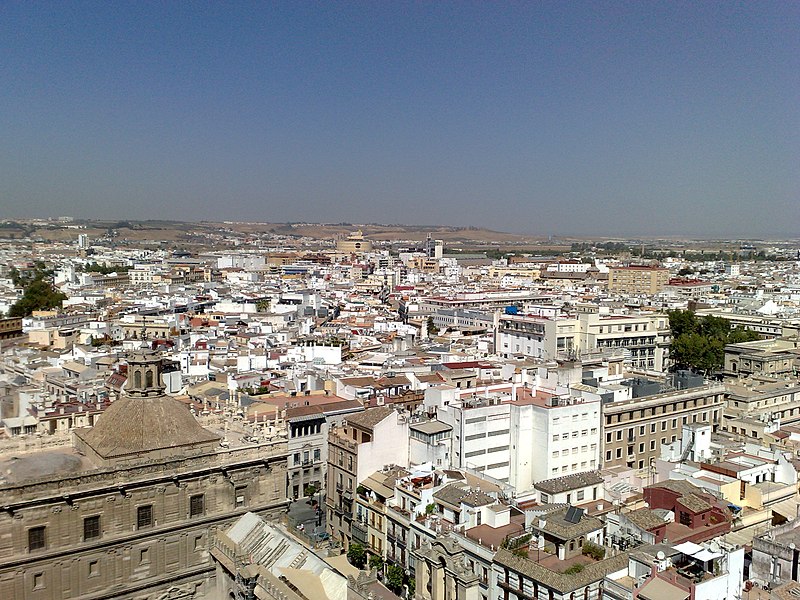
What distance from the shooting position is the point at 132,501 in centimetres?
2967

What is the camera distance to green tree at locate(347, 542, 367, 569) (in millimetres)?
34188

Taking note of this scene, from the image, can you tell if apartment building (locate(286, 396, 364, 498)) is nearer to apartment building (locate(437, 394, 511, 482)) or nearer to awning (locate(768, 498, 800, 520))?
apartment building (locate(437, 394, 511, 482))

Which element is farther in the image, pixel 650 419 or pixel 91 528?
pixel 650 419

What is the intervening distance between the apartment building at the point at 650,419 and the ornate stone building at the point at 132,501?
19188 mm

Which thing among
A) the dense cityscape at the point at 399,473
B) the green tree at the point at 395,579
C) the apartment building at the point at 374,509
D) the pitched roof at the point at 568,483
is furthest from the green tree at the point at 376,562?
the pitched roof at the point at 568,483

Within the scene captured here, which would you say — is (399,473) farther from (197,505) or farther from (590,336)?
(590,336)

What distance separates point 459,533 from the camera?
92.4ft

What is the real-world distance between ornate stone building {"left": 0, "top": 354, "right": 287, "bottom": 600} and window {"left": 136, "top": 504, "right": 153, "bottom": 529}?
0.04m

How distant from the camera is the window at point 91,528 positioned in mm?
28656

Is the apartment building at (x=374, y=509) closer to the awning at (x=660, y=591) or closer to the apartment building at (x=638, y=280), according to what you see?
the awning at (x=660, y=591)

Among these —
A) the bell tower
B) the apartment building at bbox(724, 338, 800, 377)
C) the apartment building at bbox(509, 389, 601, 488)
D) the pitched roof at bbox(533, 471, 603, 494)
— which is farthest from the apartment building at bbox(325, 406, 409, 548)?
the apartment building at bbox(724, 338, 800, 377)

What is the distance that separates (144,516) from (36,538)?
395 cm

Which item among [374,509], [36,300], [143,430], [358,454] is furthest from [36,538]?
[36,300]

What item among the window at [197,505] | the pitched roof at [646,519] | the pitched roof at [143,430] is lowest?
the window at [197,505]
